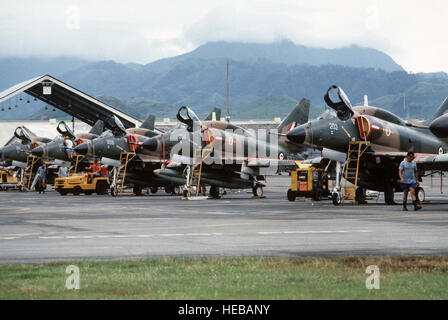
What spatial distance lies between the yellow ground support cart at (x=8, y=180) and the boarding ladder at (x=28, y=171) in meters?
2.31

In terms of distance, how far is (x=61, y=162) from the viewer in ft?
161

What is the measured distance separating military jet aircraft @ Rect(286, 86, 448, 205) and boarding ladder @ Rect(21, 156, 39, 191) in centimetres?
3029

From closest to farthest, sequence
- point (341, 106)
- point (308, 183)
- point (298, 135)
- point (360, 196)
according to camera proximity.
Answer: point (298, 135) → point (341, 106) → point (360, 196) → point (308, 183)

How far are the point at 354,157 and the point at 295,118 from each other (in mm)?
12589

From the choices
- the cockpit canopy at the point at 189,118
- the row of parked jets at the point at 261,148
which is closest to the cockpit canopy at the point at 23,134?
the row of parked jets at the point at 261,148

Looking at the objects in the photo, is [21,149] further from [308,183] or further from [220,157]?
[308,183]

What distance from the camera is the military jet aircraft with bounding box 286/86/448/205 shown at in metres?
25.9

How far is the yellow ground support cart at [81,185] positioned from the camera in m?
39.8

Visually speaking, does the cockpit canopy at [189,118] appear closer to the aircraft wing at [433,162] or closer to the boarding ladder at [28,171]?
the aircraft wing at [433,162]

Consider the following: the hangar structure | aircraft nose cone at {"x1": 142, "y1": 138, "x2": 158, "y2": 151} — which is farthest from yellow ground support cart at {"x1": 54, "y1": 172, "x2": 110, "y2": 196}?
the hangar structure

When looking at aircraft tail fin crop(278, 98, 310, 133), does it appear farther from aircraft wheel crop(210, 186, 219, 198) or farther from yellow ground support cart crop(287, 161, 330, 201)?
yellow ground support cart crop(287, 161, 330, 201)

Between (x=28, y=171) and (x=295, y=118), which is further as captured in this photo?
(x=28, y=171)

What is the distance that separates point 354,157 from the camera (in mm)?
26969

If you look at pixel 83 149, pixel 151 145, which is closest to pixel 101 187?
pixel 83 149
